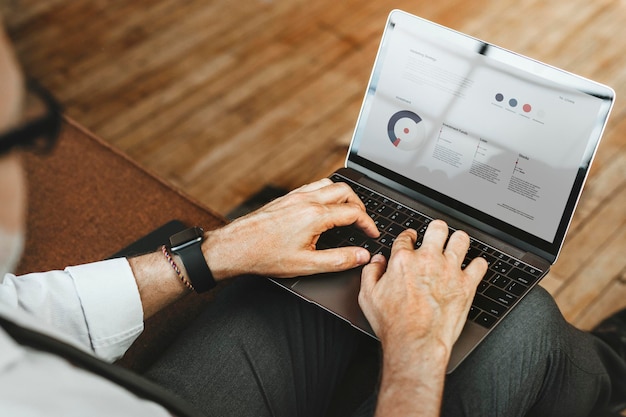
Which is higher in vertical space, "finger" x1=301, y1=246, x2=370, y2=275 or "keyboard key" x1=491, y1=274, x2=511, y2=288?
"keyboard key" x1=491, y1=274, x2=511, y2=288

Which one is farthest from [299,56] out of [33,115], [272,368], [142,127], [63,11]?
[33,115]

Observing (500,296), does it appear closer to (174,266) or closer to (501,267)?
(501,267)

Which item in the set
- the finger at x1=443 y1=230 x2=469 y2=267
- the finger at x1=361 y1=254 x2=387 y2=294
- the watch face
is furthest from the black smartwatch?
the finger at x1=443 y1=230 x2=469 y2=267

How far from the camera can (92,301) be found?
986 mm

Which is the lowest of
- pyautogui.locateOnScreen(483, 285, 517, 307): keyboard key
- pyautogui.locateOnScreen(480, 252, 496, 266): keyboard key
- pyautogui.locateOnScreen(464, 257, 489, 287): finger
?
pyautogui.locateOnScreen(483, 285, 517, 307): keyboard key

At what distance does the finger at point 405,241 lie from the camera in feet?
3.30

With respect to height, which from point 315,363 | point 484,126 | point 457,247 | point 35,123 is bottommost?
point 315,363

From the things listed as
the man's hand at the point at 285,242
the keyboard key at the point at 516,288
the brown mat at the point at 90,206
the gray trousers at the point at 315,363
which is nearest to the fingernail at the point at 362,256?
the man's hand at the point at 285,242

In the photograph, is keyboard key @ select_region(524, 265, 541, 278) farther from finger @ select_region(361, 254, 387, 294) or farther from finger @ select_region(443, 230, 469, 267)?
Answer: finger @ select_region(361, 254, 387, 294)

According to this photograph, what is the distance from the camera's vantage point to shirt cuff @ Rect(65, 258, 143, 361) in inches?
38.9

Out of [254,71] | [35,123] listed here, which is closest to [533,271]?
[35,123]

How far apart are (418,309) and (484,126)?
33 centimetres

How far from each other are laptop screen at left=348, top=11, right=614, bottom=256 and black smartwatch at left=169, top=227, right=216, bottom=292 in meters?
0.36

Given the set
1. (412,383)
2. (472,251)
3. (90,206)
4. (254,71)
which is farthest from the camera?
(254,71)
